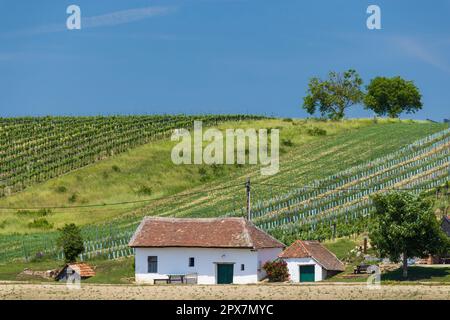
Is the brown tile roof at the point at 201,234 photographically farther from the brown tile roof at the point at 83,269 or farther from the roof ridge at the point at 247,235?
the brown tile roof at the point at 83,269

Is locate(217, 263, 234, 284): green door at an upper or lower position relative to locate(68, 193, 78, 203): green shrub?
lower

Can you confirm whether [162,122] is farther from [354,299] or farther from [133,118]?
[354,299]

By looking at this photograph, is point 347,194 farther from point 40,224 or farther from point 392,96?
point 392,96

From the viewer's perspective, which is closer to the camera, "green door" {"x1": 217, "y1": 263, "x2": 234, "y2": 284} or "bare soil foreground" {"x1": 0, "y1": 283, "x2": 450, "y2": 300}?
"bare soil foreground" {"x1": 0, "y1": 283, "x2": 450, "y2": 300}

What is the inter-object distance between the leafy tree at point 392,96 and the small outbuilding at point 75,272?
343 feet

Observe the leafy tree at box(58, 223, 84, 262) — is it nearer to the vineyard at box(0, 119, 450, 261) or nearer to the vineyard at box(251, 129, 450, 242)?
the vineyard at box(0, 119, 450, 261)

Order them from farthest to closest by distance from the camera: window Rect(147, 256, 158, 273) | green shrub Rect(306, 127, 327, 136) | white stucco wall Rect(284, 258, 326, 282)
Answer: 1. green shrub Rect(306, 127, 327, 136)
2. window Rect(147, 256, 158, 273)
3. white stucco wall Rect(284, 258, 326, 282)

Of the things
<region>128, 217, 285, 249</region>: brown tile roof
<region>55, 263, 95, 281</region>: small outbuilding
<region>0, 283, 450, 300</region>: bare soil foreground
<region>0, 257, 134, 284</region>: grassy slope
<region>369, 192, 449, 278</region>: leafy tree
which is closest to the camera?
<region>0, 283, 450, 300</region>: bare soil foreground

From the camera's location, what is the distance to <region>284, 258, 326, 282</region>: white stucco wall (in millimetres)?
69812

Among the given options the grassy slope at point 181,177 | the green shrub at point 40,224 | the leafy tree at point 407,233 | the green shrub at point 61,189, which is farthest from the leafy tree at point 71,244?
the green shrub at point 61,189

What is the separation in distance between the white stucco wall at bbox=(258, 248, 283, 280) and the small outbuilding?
10669 millimetres

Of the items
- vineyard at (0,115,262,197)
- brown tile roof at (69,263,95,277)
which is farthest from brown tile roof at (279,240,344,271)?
vineyard at (0,115,262,197)

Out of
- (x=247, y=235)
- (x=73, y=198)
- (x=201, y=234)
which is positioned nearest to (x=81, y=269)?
(x=201, y=234)

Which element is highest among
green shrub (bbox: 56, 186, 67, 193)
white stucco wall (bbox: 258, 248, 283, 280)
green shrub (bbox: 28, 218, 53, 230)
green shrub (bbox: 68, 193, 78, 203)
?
green shrub (bbox: 56, 186, 67, 193)
